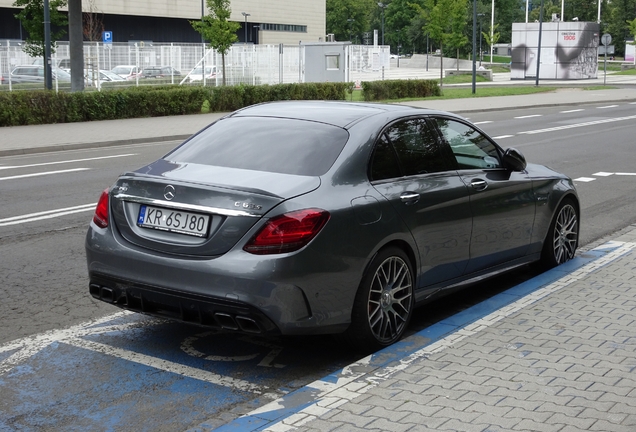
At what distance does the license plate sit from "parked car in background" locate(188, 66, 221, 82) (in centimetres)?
3789

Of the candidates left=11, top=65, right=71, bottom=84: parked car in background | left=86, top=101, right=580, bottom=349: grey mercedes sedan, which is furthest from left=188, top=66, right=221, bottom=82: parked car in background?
left=86, top=101, right=580, bottom=349: grey mercedes sedan

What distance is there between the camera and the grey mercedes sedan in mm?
4676

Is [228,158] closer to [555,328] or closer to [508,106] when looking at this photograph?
[555,328]

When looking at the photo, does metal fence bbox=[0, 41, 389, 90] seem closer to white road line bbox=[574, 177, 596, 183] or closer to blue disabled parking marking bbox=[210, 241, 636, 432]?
white road line bbox=[574, 177, 596, 183]

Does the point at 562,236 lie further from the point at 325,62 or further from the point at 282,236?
the point at 325,62

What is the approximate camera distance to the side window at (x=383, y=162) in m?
5.37

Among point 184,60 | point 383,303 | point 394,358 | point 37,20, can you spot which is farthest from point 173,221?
point 184,60

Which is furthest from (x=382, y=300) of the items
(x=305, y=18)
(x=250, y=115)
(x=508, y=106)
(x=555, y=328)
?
(x=305, y=18)

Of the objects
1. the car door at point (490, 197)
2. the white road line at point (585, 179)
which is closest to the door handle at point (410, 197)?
the car door at point (490, 197)

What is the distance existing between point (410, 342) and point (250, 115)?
6.28 feet

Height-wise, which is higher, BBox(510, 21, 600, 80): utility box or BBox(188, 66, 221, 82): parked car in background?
BBox(510, 21, 600, 80): utility box

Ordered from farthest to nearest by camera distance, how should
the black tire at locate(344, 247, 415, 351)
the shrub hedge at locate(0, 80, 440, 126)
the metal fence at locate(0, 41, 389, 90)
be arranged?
the metal fence at locate(0, 41, 389, 90)
the shrub hedge at locate(0, 80, 440, 126)
the black tire at locate(344, 247, 415, 351)

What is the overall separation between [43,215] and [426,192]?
Answer: 583 cm

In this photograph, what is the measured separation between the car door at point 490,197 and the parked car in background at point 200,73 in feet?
120
